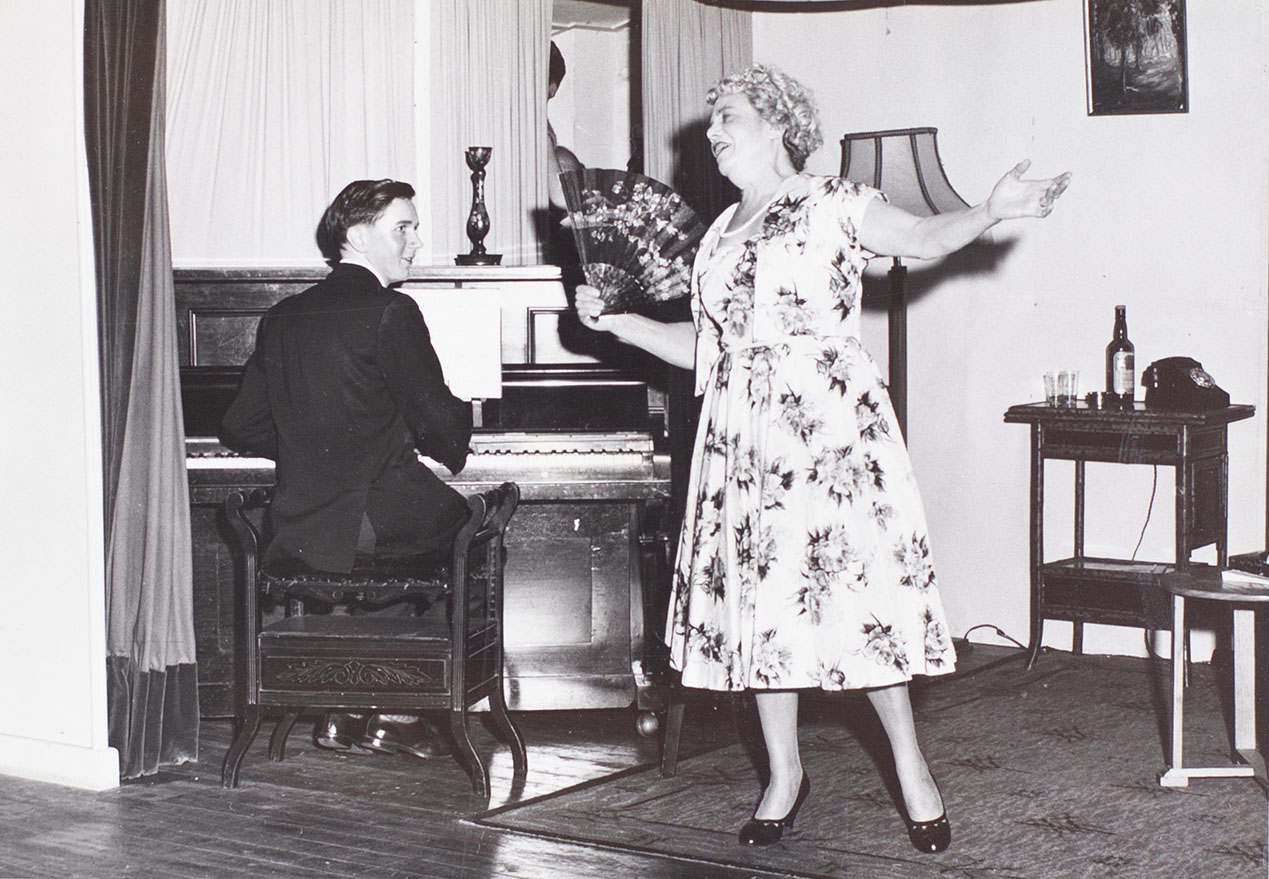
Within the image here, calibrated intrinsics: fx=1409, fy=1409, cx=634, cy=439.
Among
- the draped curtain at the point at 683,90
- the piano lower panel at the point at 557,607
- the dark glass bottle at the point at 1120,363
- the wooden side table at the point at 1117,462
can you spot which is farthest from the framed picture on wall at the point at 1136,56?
the piano lower panel at the point at 557,607

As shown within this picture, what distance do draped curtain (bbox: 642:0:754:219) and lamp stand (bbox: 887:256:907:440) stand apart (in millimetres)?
898

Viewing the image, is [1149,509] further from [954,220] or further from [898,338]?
[954,220]

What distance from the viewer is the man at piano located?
3471 millimetres

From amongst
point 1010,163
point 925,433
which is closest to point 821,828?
point 925,433

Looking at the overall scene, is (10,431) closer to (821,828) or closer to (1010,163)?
(821,828)

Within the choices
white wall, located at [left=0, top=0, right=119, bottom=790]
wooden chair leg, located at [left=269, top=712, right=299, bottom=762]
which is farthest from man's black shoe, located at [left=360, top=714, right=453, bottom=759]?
white wall, located at [left=0, top=0, right=119, bottom=790]

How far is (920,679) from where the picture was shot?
15.6 ft

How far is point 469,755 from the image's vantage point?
3.45 meters

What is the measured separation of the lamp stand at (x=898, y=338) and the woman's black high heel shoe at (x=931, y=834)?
6.80 feet

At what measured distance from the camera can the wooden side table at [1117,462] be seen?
463 cm

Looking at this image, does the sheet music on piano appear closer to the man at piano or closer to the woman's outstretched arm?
the man at piano

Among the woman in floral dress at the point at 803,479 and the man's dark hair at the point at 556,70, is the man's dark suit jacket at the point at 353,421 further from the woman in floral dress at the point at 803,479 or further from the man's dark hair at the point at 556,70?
the man's dark hair at the point at 556,70

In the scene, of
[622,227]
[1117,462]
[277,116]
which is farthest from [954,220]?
[277,116]

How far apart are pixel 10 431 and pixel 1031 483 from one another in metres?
3.37
